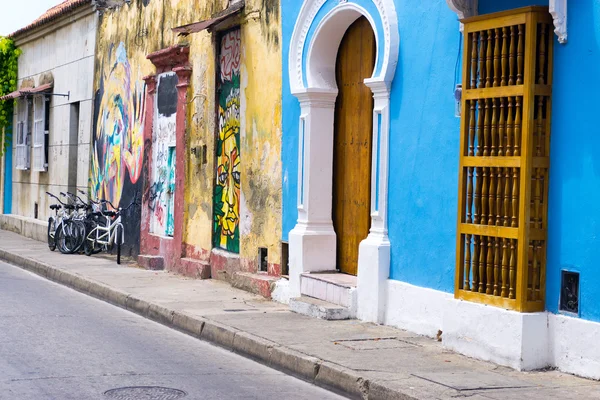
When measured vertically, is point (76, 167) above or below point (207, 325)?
above

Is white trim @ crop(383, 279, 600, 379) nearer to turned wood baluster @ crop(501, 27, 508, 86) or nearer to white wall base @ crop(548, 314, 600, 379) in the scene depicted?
white wall base @ crop(548, 314, 600, 379)

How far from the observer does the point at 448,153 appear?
9.08m

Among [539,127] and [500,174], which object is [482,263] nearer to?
[500,174]

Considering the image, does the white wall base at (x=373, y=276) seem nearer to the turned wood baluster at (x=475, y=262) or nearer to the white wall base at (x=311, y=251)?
the white wall base at (x=311, y=251)

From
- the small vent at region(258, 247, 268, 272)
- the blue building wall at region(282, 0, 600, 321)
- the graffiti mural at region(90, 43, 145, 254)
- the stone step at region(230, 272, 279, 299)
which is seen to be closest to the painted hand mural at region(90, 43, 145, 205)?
the graffiti mural at region(90, 43, 145, 254)

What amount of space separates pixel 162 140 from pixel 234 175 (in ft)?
9.67

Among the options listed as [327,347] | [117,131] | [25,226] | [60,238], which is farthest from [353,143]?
[25,226]

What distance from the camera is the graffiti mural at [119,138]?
17.2 metres

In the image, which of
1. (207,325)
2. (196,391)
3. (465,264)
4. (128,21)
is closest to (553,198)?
(465,264)

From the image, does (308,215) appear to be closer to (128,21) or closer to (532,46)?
(532,46)

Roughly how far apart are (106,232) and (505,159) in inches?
433

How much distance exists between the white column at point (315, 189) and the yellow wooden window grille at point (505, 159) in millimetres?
3172

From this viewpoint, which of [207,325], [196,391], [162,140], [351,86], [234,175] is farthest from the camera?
[162,140]

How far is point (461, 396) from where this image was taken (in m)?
6.79
